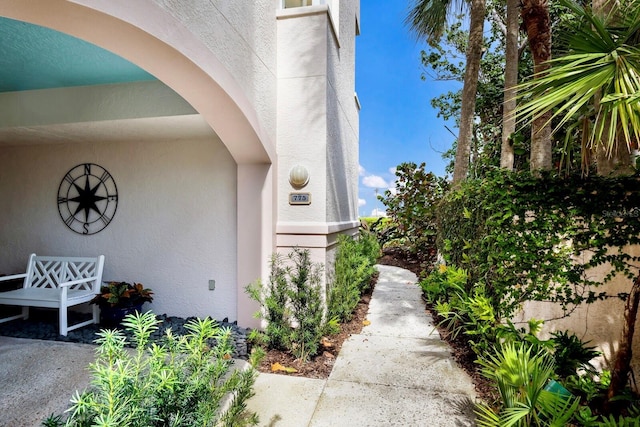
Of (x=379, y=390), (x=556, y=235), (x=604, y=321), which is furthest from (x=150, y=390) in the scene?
(x=604, y=321)

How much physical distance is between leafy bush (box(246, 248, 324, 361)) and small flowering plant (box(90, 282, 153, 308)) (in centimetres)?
207

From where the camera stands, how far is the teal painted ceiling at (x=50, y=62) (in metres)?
3.42

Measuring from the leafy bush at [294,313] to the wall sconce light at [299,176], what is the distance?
1050 millimetres

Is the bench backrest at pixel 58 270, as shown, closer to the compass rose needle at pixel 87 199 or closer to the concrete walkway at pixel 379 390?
the compass rose needle at pixel 87 199

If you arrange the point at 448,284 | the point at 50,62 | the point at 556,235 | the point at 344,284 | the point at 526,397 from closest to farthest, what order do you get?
the point at 526,397, the point at 556,235, the point at 50,62, the point at 448,284, the point at 344,284

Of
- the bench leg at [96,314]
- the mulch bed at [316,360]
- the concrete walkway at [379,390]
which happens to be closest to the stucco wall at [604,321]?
the concrete walkway at [379,390]

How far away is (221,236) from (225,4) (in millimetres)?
3082

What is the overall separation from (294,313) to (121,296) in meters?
2.75

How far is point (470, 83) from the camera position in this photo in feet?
23.2

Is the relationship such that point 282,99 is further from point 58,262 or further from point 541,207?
point 58,262

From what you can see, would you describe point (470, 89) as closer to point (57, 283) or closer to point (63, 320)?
point (63, 320)

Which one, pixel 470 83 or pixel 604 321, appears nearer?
pixel 604 321

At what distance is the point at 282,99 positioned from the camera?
4.88m

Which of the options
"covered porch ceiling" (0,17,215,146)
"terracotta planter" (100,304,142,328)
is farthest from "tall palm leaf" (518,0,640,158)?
"terracotta planter" (100,304,142,328)
